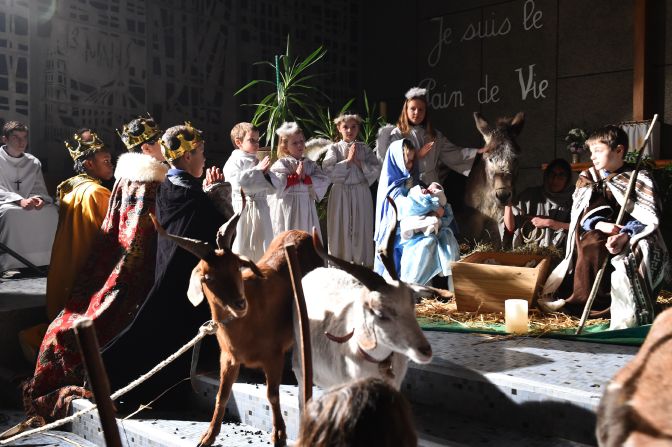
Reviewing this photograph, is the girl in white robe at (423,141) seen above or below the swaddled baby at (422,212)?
above

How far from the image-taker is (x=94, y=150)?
203 inches

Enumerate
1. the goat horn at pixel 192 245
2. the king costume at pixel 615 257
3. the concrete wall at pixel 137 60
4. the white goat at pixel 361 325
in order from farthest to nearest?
1. the concrete wall at pixel 137 60
2. the king costume at pixel 615 257
3. the goat horn at pixel 192 245
4. the white goat at pixel 361 325

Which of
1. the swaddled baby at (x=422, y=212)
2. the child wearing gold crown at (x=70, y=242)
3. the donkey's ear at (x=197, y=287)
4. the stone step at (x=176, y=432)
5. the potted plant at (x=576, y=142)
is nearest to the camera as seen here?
the donkey's ear at (x=197, y=287)

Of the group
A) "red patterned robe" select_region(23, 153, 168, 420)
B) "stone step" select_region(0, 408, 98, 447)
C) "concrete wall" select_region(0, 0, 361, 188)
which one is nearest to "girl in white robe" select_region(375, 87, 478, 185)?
"red patterned robe" select_region(23, 153, 168, 420)

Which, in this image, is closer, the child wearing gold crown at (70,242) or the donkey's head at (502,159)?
the child wearing gold crown at (70,242)

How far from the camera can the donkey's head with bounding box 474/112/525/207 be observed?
19.3 ft

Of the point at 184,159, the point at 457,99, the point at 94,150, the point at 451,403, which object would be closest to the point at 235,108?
the point at 457,99

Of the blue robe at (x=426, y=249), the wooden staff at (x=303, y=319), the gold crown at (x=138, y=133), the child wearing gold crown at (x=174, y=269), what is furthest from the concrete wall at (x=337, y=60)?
the wooden staff at (x=303, y=319)

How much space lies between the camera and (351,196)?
6.74m

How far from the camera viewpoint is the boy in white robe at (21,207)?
686cm

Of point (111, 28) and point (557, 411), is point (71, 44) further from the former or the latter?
point (557, 411)

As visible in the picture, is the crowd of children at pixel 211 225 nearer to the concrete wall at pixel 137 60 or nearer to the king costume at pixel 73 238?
the king costume at pixel 73 238

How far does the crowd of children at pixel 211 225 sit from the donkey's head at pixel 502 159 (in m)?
0.26

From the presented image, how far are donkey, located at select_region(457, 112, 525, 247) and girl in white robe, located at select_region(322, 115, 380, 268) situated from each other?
1.03 meters
